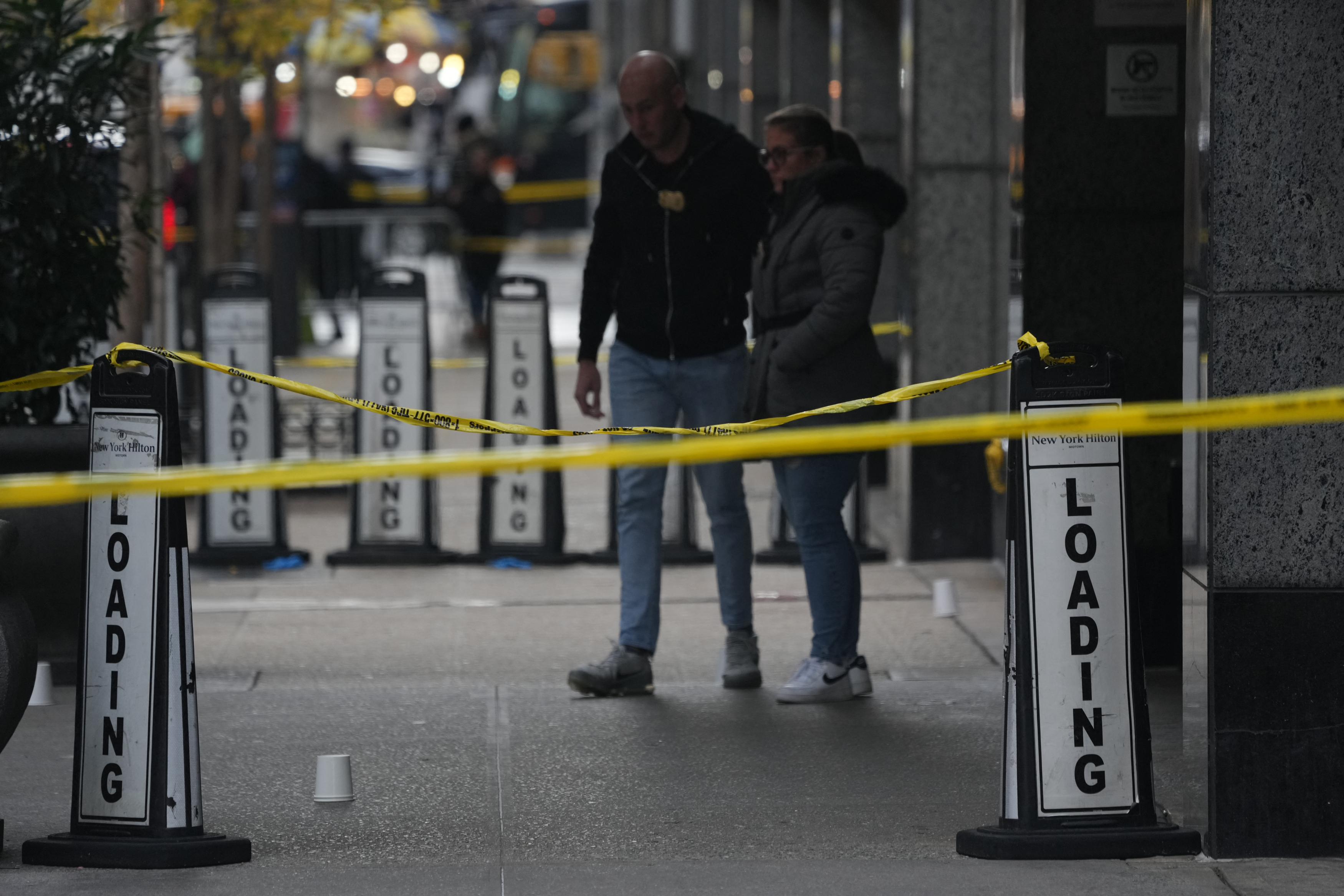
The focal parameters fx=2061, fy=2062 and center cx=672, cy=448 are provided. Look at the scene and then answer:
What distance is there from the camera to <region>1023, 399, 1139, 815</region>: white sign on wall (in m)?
4.80

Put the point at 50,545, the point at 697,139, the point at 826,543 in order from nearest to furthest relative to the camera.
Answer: the point at 826,543 < the point at 697,139 < the point at 50,545

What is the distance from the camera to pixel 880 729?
632cm

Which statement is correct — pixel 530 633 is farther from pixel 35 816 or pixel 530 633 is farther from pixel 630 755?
pixel 35 816

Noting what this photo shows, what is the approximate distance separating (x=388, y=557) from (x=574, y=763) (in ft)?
12.6

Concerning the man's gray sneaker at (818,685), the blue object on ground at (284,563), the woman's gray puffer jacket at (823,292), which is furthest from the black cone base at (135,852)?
the blue object on ground at (284,563)

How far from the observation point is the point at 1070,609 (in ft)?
15.8

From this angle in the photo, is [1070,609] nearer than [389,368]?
Yes

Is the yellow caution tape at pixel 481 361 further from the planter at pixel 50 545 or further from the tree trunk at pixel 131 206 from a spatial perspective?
the planter at pixel 50 545

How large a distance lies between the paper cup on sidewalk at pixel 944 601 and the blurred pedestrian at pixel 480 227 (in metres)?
12.6

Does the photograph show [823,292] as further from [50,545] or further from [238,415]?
[238,415]

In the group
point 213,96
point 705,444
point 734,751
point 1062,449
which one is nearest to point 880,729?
point 734,751

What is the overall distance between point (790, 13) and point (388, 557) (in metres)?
5.81

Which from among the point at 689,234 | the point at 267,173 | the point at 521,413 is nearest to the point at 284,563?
the point at 521,413

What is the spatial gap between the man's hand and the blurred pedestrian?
13.6 metres
